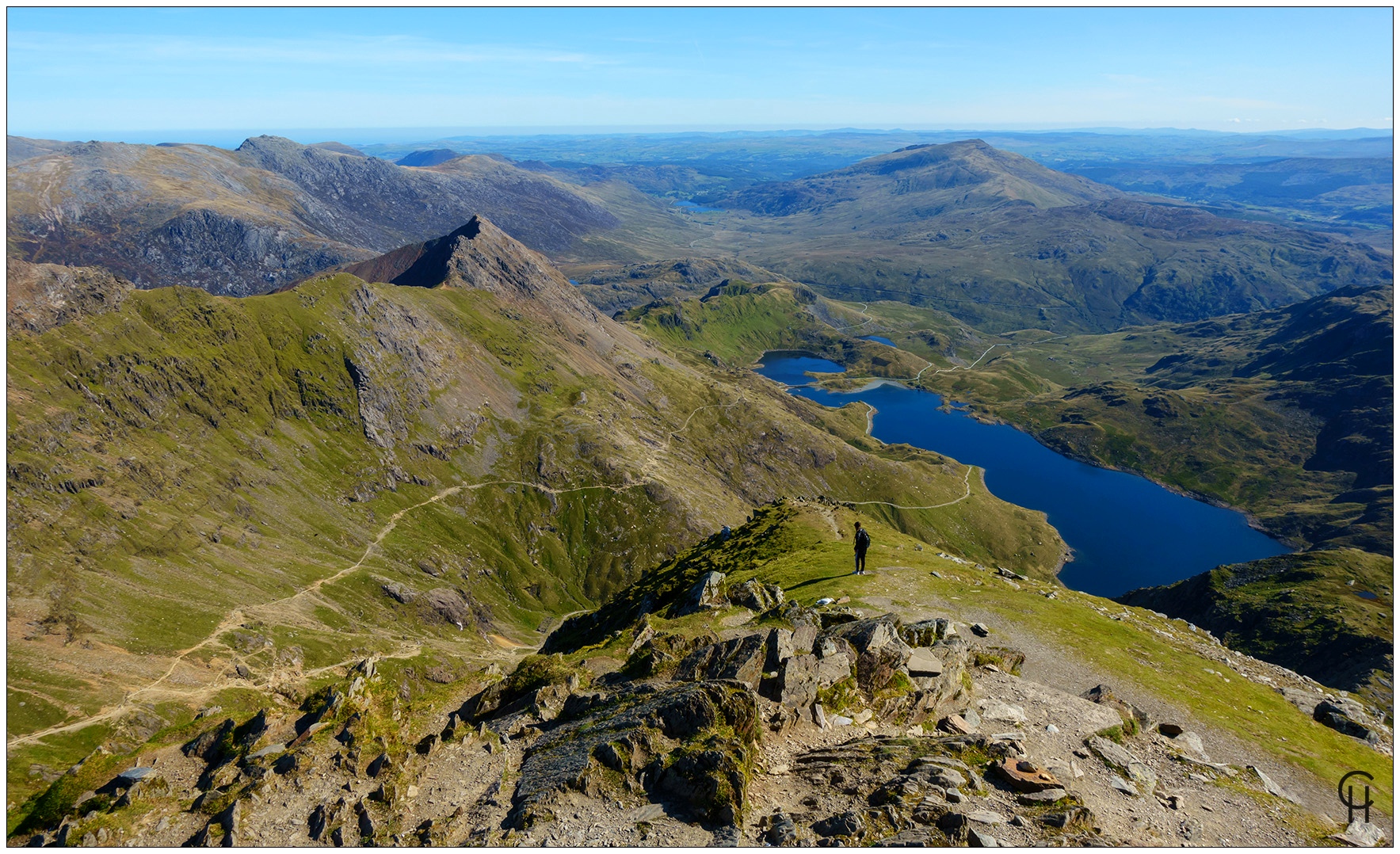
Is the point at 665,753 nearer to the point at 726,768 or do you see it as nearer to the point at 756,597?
→ the point at 726,768

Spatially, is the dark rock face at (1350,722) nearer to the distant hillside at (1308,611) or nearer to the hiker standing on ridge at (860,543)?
the hiker standing on ridge at (860,543)

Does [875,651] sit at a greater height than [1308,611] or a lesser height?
greater

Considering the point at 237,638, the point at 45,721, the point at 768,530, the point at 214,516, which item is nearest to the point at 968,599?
the point at 768,530

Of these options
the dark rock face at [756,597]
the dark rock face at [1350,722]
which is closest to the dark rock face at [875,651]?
the dark rock face at [756,597]

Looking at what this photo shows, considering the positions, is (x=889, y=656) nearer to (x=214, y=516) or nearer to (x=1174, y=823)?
(x=1174, y=823)

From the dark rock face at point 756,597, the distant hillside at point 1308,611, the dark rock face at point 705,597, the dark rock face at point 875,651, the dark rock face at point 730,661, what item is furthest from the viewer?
the distant hillside at point 1308,611

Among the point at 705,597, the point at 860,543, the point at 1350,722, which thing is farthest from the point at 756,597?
the point at 1350,722

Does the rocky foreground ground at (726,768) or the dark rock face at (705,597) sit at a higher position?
the rocky foreground ground at (726,768)

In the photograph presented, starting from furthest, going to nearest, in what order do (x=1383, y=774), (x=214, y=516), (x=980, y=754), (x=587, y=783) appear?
1. (x=214, y=516)
2. (x=1383, y=774)
3. (x=980, y=754)
4. (x=587, y=783)
